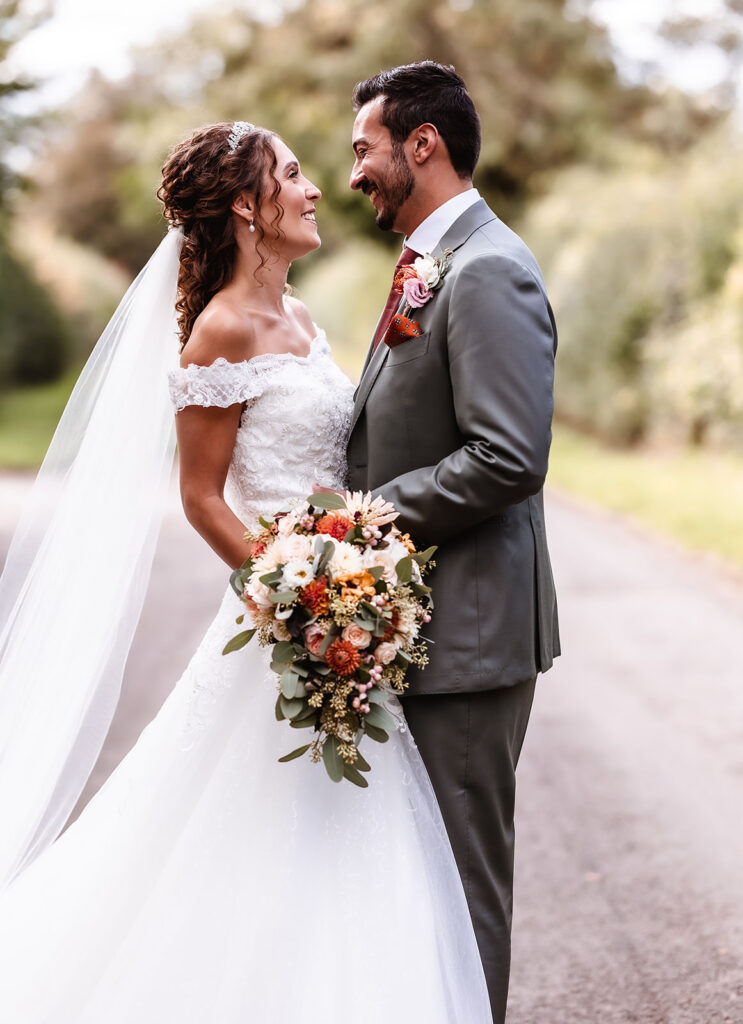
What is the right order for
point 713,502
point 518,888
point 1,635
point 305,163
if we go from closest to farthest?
point 1,635
point 518,888
point 713,502
point 305,163

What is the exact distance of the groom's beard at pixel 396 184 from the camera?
2.96 m

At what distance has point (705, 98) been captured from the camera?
2931 centimetres

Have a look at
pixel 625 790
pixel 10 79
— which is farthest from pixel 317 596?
pixel 10 79

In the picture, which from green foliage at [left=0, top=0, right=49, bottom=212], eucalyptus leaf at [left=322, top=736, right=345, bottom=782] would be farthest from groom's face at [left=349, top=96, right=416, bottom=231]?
green foliage at [left=0, top=0, right=49, bottom=212]

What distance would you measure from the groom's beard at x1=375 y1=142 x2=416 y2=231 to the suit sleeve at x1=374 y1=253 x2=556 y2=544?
0.38m

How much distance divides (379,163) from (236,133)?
0.49 meters

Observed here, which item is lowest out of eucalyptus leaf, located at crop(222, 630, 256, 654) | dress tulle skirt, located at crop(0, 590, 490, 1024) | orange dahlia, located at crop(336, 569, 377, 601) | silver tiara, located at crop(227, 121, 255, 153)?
dress tulle skirt, located at crop(0, 590, 490, 1024)

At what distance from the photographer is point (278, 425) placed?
10.2 feet

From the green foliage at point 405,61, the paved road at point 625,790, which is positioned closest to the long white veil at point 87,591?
the paved road at point 625,790

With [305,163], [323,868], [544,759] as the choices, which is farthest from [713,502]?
[305,163]

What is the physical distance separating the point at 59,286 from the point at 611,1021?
27572 mm

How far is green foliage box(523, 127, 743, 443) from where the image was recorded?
13836mm

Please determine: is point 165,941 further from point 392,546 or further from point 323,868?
point 392,546

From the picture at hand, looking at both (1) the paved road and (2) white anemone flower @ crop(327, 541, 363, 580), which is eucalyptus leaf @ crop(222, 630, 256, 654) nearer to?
(2) white anemone flower @ crop(327, 541, 363, 580)
